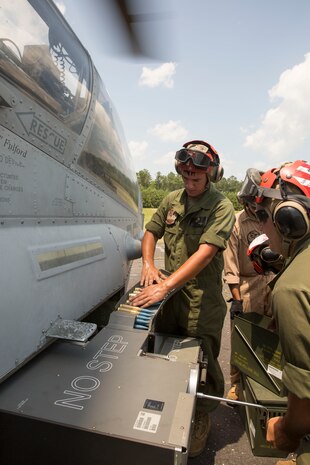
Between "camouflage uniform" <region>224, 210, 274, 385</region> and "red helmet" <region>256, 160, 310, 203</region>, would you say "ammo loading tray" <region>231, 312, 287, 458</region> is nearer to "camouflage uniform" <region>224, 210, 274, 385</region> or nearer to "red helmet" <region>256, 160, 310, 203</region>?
"camouflage uniform" <region>224, 210, 274, 385</region>

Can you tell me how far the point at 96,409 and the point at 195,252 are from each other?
135 centimetres

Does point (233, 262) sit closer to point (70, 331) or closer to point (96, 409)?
point (70, 331)

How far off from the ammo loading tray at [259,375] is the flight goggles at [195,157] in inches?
42.6

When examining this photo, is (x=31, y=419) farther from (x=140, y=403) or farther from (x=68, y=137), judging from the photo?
(x=68, y=137)

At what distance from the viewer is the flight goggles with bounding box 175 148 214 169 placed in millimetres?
2305

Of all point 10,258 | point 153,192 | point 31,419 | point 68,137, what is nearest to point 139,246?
point 68,137

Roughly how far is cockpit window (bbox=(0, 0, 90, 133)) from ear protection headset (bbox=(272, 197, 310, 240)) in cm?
127

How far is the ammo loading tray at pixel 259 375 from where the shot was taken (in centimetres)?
174

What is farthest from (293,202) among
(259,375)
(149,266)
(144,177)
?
(144,177)

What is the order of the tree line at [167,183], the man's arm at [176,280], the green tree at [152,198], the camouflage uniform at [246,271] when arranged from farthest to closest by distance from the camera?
the tree line at [167,183]
the green tree at [152,198]
the camouflage uniform at [246,271]
the man's arm at [176,280]

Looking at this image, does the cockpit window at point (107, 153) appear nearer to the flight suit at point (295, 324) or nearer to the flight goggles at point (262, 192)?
the flight goggles at point (262, 192)

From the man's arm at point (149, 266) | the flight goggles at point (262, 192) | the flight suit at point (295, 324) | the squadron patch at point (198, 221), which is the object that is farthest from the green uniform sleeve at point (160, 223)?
the flight suit at point (295, 324)

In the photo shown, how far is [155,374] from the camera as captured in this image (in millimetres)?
1414

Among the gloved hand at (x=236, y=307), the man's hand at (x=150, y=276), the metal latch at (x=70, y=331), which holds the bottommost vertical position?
the gloved hand at (x=236, y=307)
